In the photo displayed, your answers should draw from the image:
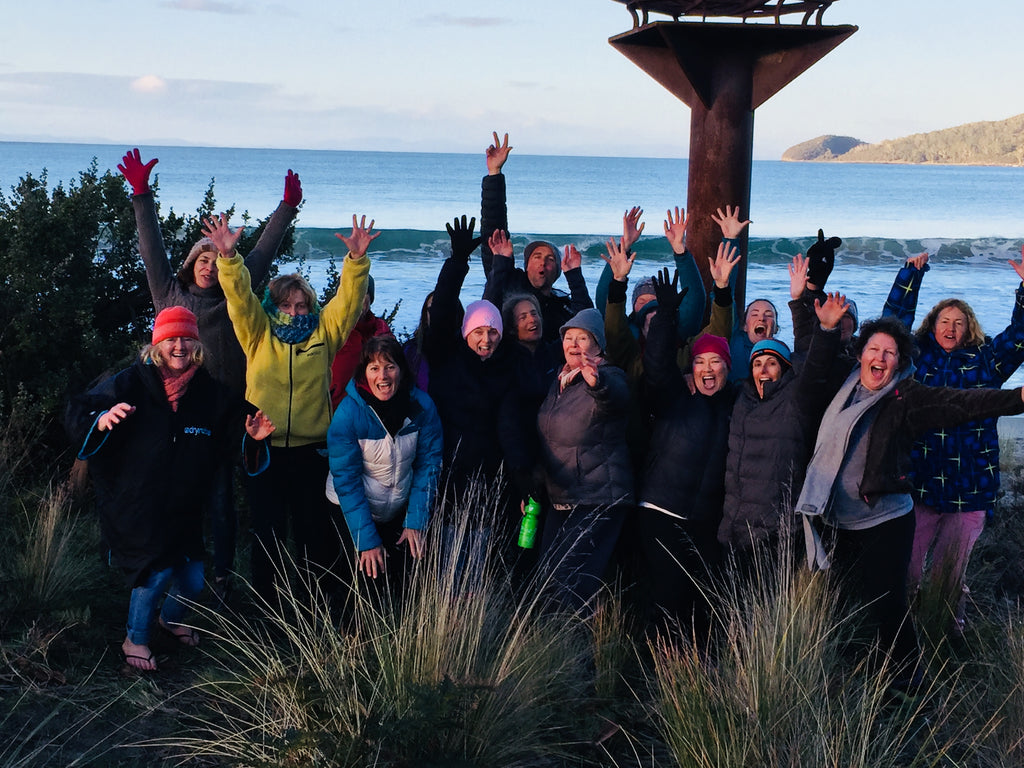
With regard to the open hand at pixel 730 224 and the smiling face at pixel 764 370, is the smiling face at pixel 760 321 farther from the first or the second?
the smiling face at pixel 764 370

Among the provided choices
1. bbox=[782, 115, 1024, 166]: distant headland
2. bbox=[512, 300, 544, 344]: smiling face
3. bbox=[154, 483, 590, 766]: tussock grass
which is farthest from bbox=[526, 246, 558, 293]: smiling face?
bbox=[782, 115, 1024, 166]: distant headland

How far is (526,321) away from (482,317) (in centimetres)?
34

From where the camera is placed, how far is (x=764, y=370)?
4418 millimetres

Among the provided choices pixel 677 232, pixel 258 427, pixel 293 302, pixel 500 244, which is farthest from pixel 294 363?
pixel 677 232

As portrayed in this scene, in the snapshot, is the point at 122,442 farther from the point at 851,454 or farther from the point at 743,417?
the point at 851,454

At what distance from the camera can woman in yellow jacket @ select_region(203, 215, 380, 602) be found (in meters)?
4.83

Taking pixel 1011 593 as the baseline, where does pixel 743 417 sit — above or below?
above

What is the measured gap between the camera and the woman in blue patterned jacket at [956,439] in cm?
504

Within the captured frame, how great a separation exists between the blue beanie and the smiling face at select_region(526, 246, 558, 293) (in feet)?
4.96

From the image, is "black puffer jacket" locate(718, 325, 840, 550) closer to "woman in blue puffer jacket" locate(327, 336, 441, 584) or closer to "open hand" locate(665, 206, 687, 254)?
"open hand" locate(665, 206, 687, 254)

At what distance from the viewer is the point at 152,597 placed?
4480mm

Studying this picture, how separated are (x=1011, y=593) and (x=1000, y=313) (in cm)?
1560

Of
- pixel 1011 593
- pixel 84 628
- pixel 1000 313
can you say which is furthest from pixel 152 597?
pixel 1000 313

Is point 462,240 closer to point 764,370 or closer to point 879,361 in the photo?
point 764,370
